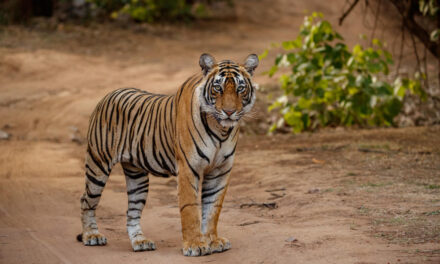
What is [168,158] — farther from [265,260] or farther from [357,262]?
[357,262]

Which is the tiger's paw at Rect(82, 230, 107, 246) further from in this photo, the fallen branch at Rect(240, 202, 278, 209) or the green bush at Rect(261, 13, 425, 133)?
the green bush at Rect(261, 13, 425, 133)

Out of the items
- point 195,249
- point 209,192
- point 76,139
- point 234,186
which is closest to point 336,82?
point 234,186

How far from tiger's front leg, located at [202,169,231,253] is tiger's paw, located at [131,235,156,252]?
49 centimetres

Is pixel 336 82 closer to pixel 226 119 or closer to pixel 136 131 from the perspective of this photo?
pixel 136 131

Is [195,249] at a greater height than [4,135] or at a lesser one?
greater

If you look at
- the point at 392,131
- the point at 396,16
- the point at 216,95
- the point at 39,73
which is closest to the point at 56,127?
the point at 39,73

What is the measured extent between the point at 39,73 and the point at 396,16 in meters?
8.01

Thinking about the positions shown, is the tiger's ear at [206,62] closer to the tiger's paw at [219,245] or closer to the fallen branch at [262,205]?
the tiger's paw at [219,245]

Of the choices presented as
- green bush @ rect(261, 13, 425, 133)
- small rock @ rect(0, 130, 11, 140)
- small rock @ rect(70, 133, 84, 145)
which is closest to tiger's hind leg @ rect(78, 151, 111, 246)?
green bush @ rect(261, 13, 425, 133)

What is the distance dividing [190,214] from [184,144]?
0.53 meters

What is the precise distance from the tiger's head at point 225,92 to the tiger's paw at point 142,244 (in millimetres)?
1250

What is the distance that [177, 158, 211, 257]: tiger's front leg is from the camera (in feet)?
16.2

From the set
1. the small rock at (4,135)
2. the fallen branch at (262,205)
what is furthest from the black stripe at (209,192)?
the small rock at (4,135)

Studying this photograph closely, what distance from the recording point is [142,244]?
17.5ft
